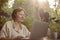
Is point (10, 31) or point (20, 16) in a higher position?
point (20, 16)

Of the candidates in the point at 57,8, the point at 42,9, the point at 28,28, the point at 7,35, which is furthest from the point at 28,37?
the point at 57,8

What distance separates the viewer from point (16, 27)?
7.31 feet

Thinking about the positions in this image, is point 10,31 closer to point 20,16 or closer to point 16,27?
point 16,27

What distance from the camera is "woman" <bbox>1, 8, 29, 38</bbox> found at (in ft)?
7.18

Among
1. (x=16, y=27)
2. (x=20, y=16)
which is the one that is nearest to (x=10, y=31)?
(x=16, y=27)

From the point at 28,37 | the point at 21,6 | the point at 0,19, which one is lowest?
the point at 28,37

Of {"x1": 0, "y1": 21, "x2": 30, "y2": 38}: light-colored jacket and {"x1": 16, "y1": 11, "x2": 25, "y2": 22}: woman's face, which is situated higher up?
{"x1": 16, "y1": 11, "x2": 25, "y2": 22}: woman's face

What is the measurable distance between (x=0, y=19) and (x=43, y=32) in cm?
61

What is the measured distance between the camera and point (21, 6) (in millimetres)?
2238

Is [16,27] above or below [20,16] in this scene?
below

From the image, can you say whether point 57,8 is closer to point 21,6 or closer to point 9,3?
point 21,6

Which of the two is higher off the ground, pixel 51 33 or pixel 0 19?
pixel 0 19

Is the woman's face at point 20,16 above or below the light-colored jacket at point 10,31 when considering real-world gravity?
above

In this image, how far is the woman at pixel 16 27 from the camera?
2188mm
